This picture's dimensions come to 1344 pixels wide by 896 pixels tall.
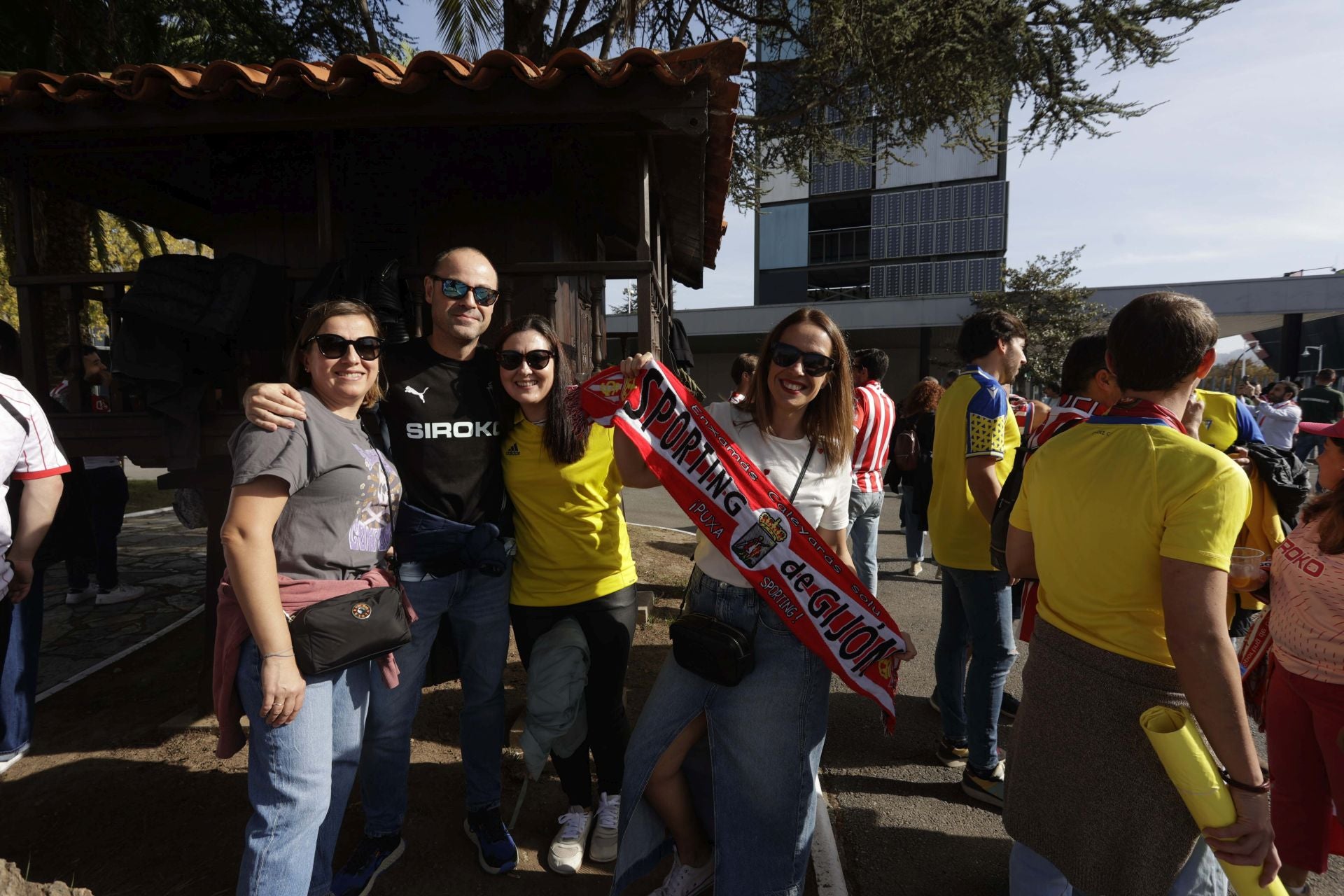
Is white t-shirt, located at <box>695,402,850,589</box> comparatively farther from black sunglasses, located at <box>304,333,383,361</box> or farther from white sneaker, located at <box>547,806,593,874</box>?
white sneaker, located at <box>547,806,593,874</box>

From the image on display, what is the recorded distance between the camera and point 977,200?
3266cm

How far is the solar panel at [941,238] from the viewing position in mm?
33219

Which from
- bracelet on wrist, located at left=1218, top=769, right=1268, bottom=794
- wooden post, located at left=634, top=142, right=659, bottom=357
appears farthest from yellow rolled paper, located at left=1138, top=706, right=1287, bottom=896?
wooden post, located at left=634, top=142, right=659, bottom=357

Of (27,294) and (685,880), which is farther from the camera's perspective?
(27,294)

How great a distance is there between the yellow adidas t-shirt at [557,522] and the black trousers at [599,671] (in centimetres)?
6

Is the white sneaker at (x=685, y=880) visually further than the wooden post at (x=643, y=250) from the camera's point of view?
No

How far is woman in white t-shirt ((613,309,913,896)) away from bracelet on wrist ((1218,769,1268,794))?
1006 millimetres

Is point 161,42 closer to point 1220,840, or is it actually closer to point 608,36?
point 608,36

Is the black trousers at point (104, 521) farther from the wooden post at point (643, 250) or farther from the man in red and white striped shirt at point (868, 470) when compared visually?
the man in red and white striped shirt at point (868, 470)

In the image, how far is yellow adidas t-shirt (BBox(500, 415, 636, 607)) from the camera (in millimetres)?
2625

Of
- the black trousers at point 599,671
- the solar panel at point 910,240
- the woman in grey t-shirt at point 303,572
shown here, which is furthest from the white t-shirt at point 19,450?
the solar panel at point 910,240

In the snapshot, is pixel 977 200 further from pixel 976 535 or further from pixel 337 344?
pixel 337 344

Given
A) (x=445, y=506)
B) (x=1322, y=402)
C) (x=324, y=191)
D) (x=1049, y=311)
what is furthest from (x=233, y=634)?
(x=1049, y=311)

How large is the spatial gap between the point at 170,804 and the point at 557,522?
2537 millimetres
